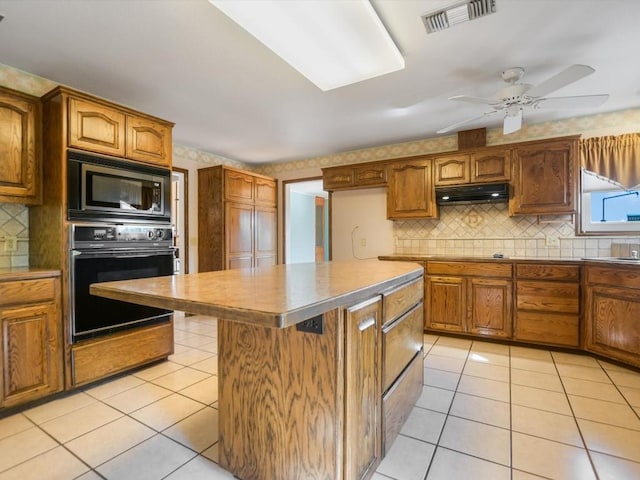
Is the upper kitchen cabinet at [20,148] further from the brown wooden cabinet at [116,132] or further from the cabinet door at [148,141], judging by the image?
Result: the cabinet door at [148,141]

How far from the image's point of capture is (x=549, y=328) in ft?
10.3

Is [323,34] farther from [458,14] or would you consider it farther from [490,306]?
[490,306]

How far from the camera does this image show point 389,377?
1.63 m

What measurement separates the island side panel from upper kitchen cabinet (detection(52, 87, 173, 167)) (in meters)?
1.87

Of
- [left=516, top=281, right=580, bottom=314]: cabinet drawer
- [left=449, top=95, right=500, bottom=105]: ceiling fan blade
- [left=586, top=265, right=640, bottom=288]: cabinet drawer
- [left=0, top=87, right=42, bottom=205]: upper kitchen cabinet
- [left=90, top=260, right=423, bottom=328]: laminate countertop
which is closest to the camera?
[left=90, top=260, right=423, bottom=328]: laminate countertop

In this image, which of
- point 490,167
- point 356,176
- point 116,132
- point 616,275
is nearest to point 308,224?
point 356,176

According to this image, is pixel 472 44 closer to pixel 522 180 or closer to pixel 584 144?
pixel 522 180

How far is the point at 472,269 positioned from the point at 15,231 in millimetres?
4110

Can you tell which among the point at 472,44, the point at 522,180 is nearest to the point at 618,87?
the point at 522,180

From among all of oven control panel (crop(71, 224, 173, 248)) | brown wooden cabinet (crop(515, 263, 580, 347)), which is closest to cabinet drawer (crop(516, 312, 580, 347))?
brown wooden cabinet (crop(515, 263, 580, 347))

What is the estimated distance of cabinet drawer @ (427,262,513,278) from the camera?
3.29 m

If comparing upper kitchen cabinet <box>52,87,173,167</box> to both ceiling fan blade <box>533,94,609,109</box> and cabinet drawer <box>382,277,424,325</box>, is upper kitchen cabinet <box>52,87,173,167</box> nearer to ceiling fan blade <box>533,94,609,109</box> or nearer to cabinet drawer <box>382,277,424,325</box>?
cabinet drawer <box>382,277,424,325</box>

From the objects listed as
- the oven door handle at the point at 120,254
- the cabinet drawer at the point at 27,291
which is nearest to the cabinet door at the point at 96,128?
the oven door handle at the point at 120,254

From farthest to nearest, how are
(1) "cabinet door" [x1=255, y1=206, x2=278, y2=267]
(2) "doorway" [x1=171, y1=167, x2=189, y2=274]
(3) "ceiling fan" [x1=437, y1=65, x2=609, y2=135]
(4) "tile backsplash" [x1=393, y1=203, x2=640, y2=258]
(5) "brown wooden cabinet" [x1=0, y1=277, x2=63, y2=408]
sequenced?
(1) "cabinet door" [x1=255, y1=206, x2=278, y2=267] → (2) "doorway" [x1=171, y1=167, x2=189, y2=274] → (4) "tile backsplash" [x1=393, y1=203, x2=640, y2=258] → (3) "ceiling fan" [x1=437, y1=65, x2=609, y2=135] → (5) "brown wooden cabinet" [x1=0, y1=277, x2=63, y2=408]
